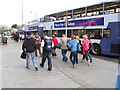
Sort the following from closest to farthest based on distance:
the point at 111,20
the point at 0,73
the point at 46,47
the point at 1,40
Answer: the point at 0,73 → the point at 46,47 → the point at 111,20 → the point at 1,40

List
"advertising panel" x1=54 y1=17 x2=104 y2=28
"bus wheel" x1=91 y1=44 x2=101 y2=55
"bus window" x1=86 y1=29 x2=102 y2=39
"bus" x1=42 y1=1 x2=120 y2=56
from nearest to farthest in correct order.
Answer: "bus" x1=42 y1=1 x2=120 y2=56 → "advertising panel" x1=54 y1=17 x2=104 y2=28 → "bus window" x1=86 y1=29 x2=102 y2=39 → "bus wheel" x1=91 y1=44 x2=101 y2=55

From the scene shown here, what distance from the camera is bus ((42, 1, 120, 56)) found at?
8.55 meters

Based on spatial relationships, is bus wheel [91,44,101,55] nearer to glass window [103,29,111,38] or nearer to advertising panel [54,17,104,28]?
glass window [103,29,111,38]

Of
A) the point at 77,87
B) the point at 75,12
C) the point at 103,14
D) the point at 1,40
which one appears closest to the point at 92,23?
the point at 103,14

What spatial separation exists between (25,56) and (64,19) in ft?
24.7

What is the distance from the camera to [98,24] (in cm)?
951

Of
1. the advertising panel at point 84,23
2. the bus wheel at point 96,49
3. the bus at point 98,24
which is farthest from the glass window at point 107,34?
the bus wheel at point 96,49

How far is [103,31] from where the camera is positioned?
921 cm

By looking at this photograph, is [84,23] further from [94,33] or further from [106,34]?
[106,34]

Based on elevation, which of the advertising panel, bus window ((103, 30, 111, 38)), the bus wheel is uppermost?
the advertising panel

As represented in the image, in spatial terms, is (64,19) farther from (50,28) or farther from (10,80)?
(10,80)

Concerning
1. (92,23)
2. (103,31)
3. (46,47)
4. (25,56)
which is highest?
(92,23)

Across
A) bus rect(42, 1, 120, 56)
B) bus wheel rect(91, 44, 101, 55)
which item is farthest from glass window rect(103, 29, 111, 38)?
bus wheel rect(91, 44, 101, 55)

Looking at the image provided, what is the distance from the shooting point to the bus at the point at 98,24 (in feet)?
28.0
